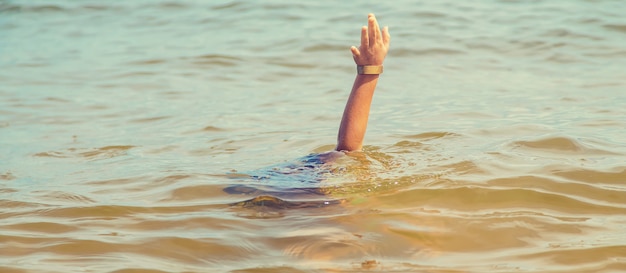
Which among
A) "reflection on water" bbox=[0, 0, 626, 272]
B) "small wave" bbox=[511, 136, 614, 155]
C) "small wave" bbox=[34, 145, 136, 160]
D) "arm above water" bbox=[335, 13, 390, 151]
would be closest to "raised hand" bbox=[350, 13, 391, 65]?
"arm above water" bbox=[335, 13, 390, 151]

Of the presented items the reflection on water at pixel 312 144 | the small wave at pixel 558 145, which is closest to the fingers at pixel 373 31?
the reflection on water at pixel 312 144

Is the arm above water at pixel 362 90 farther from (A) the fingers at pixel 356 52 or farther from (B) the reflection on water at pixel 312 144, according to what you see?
(B) the reflection on water at pixel 312 144

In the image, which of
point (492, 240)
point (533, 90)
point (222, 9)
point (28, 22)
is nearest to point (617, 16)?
point (533, 90)

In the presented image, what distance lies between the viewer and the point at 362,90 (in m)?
4.62

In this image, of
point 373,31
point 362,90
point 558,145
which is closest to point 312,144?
point 362,90

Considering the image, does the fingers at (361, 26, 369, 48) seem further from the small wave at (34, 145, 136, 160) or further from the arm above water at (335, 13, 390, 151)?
the small wave at (34, 145, 136, 160)

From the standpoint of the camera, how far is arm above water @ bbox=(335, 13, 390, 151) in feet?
14.9

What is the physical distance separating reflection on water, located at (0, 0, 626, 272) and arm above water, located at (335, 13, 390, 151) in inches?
7.2

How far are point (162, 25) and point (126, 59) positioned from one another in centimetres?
188

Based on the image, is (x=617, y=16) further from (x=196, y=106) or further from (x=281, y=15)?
(x=196, y=106)

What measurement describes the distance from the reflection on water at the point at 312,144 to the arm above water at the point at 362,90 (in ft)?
0.60

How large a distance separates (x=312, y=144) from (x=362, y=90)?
118 centimetres

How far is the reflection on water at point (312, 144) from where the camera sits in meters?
3.66

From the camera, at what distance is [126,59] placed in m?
8.87
